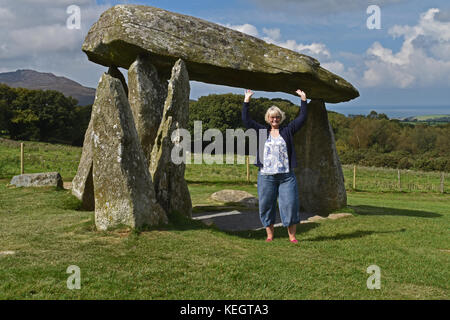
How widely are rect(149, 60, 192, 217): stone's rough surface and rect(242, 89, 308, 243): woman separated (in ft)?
5.92

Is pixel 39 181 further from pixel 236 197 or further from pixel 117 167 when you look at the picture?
pixel 117 167

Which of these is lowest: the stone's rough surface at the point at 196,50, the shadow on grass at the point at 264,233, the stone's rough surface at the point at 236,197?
the shadow on grass at the point at 264,233

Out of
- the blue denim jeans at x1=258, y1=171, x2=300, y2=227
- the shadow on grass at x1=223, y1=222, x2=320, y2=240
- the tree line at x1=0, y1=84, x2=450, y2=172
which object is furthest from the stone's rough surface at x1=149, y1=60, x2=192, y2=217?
the tree line at x1=0, y1=84, x2=450, y2=172

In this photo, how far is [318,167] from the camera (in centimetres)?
1302

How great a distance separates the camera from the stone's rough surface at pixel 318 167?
1274 cm

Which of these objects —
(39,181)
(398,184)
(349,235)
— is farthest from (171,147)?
(398,184)

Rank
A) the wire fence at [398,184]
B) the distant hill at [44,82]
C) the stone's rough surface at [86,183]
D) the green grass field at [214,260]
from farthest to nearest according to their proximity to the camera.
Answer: the distant hill at [44,82] → the wire fence at [398,184] → the stone's rough surface at [86,183] → the green grass field at [214,260]

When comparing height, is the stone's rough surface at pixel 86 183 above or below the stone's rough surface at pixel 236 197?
above

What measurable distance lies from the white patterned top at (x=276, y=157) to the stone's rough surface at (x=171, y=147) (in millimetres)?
2338

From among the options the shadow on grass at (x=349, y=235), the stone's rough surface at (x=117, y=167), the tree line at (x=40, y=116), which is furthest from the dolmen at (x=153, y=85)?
the tree line at (x=40, y=116)

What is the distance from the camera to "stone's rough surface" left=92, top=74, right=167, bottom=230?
312 inches

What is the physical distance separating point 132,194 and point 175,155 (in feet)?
5.76

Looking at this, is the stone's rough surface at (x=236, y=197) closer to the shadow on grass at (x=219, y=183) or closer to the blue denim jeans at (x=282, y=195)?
the blue denim jeans at (x=282, y=195)

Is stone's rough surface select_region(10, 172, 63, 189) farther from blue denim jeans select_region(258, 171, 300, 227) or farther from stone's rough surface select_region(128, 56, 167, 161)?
blue denim jeans select_region(258, 171, 300, 227)
